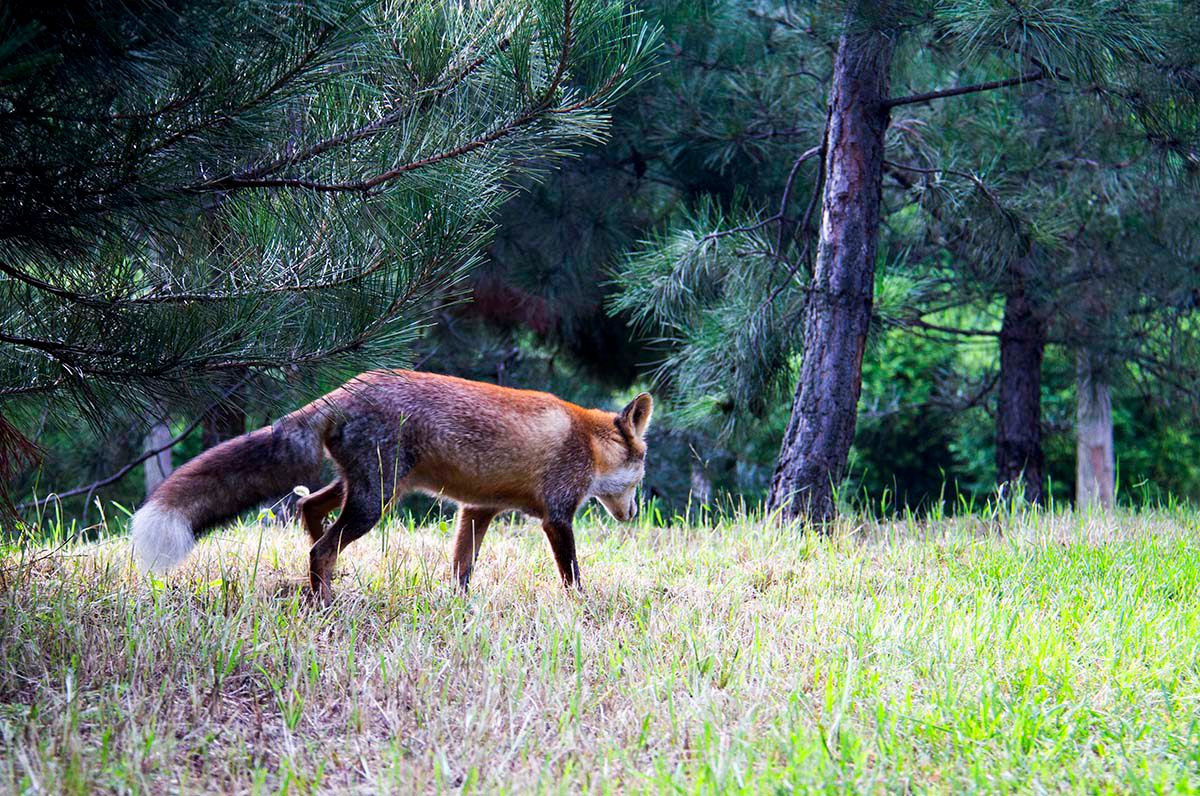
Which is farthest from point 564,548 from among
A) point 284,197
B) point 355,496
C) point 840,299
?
point 840,299

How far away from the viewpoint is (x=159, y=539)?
423cm

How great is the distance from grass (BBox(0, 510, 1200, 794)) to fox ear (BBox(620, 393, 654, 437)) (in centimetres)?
97

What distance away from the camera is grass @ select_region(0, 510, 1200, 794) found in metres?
2.95

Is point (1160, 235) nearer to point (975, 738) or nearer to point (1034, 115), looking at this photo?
point (1034, 115)

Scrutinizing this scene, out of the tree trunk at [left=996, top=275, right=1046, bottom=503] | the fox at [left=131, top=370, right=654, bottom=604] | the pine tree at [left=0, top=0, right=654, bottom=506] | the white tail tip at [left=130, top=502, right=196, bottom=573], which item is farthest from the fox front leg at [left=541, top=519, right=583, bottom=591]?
the tree trunk at [left=996, top=275, right=1046, bottom=503]

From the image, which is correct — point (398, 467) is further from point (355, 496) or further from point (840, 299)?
point (840, 299)

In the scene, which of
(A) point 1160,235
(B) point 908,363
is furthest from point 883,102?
(B) point 908,363

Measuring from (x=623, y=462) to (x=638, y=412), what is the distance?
311mm

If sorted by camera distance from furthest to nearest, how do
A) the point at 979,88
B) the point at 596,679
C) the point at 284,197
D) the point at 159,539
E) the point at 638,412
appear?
the point at 979,88, the point at 638,412, the point at 159,539, the point at 284,197, the point at 596,679

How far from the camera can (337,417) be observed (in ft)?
15.9

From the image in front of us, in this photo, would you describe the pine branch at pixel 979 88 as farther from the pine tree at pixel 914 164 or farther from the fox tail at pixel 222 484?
the fox tail at pixel 222 484

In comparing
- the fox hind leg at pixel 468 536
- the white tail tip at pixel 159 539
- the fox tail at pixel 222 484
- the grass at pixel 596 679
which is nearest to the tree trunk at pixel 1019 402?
the grass at pixel 596 679

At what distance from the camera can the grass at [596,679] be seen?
116 inches

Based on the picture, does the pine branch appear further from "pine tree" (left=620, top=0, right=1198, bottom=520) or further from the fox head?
the fox head
